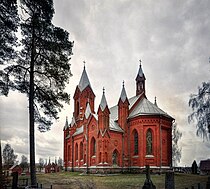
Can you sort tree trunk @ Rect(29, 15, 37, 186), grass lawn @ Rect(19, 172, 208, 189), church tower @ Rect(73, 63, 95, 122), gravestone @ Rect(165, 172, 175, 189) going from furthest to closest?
church tower @ Rect(73, 63, 95, 122), grass lawn @ Rect(19, 172, 208, 189), tree trunk @ Rect(29, 15, 37, 186), gravestone @ Rect(165, 172, 175, 189)

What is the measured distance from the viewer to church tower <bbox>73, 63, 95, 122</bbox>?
170 ft

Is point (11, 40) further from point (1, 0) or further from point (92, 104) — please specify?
point (92, 104)

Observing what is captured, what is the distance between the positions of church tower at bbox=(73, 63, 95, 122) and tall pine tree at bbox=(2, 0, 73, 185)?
34.7 meters

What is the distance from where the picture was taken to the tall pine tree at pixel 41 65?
14.7 meters

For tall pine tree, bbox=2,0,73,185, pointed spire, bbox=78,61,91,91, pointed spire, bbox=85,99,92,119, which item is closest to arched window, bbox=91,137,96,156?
pointed spire, bbox=85,99,92,119

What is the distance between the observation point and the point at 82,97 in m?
52.5

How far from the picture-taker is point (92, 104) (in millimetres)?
52781

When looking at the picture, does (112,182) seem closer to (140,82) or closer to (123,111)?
(123,111)

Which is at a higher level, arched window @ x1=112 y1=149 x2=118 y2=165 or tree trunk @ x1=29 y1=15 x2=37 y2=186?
tree trunk @ x1=29 y1=15 x2=37 y2=186

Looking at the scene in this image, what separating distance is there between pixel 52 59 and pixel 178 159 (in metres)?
45.6

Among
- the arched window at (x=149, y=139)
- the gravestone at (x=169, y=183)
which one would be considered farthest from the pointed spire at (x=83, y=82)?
the gravestone at (x=169, y=183)

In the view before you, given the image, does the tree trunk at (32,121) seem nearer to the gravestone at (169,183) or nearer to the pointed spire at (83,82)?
the gravestone at (169,183)

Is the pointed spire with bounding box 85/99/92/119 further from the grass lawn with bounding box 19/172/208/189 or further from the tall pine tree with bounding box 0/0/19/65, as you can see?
the tall pine tree with bounding box 0/0/19/65

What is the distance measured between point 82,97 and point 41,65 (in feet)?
121
